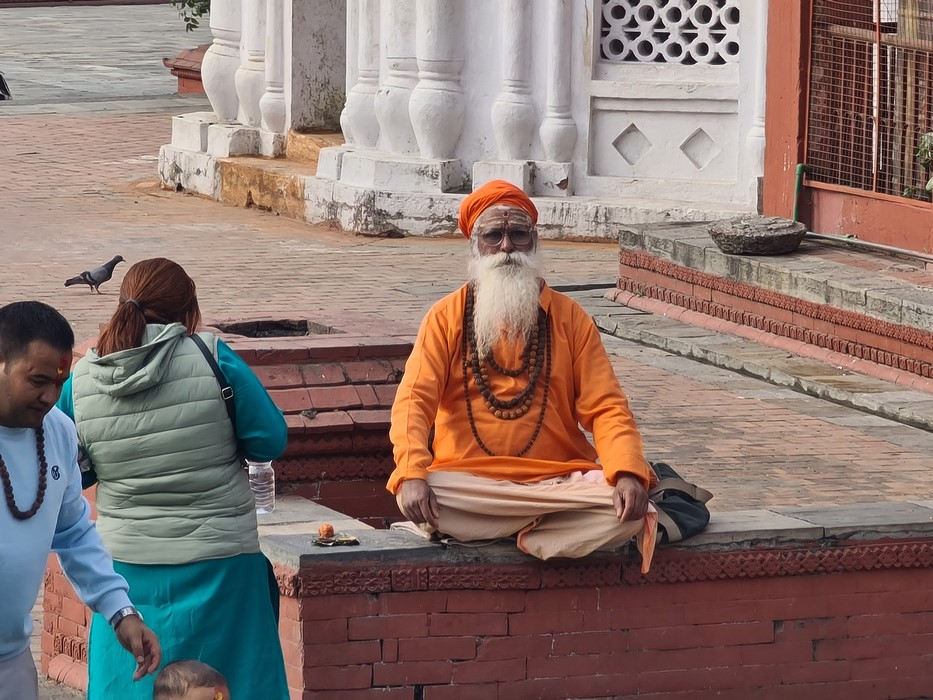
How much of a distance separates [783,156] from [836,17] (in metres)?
0.92

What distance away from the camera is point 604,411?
5203mm

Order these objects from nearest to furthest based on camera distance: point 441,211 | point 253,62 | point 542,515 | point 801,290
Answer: point 542,515, point 801,290, point 441,211, point 253,62

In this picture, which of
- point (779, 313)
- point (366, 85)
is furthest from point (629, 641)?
point (366, 85)

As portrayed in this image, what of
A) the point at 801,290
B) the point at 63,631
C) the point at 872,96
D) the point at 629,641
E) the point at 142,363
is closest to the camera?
the point at 142,363

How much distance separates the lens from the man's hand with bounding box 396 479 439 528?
16.4ft

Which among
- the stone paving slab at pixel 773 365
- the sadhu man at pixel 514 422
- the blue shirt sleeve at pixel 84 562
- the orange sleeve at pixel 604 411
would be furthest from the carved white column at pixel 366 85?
the blue shirt sleeve at pixel 84 562

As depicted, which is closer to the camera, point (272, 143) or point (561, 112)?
point (561, 112)

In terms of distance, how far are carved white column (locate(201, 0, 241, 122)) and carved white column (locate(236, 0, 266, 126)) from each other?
0.20m

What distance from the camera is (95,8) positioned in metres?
34.0

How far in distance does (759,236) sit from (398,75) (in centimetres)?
449

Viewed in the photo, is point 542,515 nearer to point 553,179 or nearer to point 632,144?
point 553,179

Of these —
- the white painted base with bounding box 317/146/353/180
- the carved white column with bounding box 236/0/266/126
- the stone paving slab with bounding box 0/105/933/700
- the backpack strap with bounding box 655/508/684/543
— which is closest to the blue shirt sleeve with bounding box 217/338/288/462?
the backpack strap with bounding box 655/508/684/543

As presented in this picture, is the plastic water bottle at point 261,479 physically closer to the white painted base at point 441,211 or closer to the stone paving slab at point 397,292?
the stone paving slab at point 397,292

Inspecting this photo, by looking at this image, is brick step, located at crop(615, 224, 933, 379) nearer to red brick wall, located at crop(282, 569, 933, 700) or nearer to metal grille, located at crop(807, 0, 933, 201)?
metal grille, located at crop(807, 0, 933, 201)
